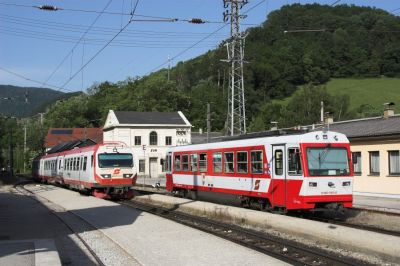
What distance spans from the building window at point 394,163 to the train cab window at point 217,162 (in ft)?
29.9

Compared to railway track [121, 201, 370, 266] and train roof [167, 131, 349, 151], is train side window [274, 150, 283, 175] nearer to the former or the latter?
train roof [167, 131, 349, 151]

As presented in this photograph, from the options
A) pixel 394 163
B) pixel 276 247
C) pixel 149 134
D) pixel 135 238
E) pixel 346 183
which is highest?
pixel 149 134

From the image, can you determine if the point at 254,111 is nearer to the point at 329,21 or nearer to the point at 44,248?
the point at 329,21

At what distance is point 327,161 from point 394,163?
10.2m

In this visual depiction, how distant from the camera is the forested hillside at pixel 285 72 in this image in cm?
4234

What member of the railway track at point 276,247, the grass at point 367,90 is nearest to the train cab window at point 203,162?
the railway track at point 276,247

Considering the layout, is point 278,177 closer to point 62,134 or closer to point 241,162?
point 241,162

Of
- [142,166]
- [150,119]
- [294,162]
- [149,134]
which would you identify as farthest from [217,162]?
[150,119]

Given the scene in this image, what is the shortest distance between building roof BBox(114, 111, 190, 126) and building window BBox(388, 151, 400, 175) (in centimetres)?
4824

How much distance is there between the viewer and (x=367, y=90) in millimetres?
82312

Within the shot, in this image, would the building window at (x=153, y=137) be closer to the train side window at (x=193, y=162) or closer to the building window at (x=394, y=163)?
the train side window at (x=193, y=162)

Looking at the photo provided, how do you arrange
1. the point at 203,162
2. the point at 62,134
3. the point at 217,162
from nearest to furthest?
the point at 217,162 < the point at 203,162 < the point at 62,134

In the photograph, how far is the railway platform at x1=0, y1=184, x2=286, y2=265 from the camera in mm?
10055

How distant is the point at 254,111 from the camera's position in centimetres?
9556
